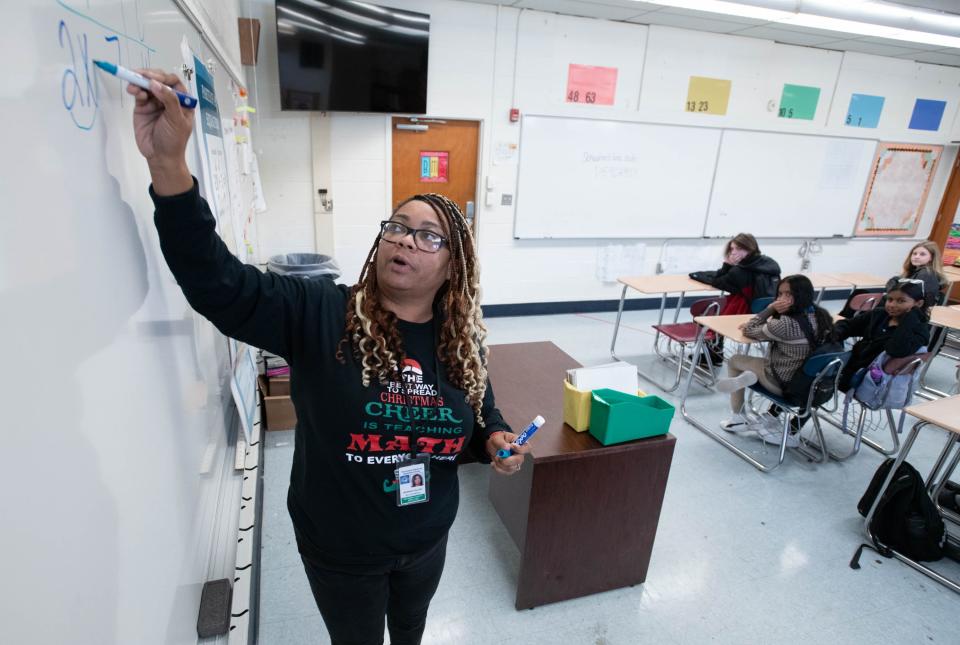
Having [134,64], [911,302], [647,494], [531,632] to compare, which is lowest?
[531,632]

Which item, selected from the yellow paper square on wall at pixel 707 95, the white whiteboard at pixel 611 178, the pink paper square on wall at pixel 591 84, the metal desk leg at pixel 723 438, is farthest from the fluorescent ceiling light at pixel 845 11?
the metal desk leg at pixel 723 438

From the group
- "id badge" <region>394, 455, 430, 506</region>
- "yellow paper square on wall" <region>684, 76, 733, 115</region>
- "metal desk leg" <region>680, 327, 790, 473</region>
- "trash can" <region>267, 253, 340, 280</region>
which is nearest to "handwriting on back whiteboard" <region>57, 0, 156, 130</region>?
"id badge" <region>394, 455, 430, 506</region>

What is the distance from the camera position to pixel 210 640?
1.03 meters

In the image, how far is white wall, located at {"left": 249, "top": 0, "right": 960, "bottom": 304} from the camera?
13.6 feet

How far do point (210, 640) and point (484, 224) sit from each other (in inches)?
163

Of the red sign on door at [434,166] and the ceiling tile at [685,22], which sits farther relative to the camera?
the red sign on door at [434,166]

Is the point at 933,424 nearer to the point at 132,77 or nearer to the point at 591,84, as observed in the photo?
the point at 132,77

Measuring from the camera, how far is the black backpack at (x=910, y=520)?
217 centimetres

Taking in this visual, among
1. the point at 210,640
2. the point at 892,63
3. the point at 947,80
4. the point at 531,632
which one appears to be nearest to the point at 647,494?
the point at 531,632

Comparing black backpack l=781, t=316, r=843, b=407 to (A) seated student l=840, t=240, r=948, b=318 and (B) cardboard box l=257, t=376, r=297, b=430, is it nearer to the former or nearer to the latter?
(A) seated student l=840, t=240, r=948, b=318

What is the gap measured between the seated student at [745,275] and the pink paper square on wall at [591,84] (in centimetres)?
194

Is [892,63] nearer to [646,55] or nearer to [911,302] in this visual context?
[646,55]

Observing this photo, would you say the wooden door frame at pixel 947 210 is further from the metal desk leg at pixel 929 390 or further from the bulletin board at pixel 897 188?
the metal desk leg at pixel 929 390

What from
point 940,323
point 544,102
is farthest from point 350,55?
point 940,323
